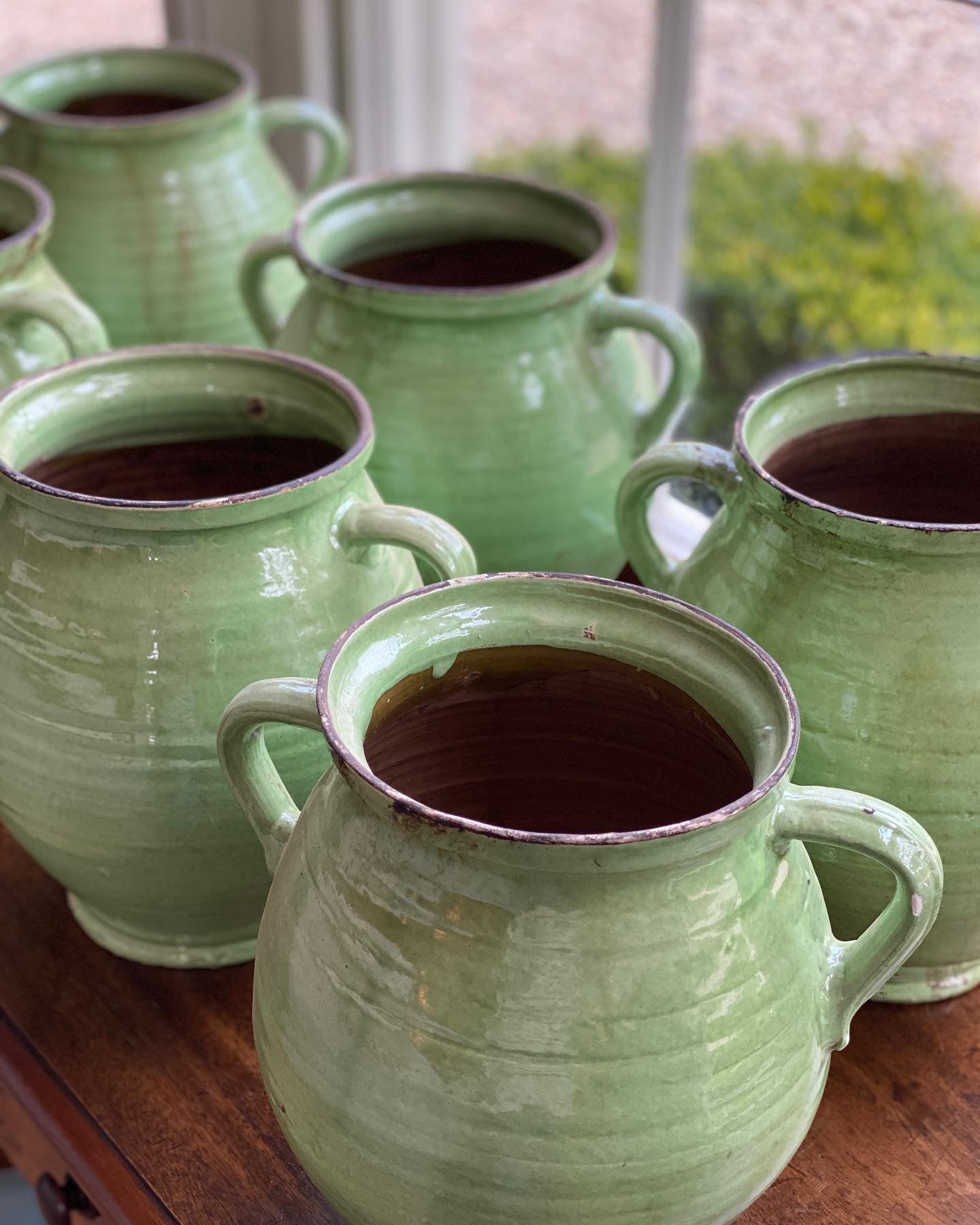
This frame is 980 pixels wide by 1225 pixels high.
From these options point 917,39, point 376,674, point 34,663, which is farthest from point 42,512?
point 917,39

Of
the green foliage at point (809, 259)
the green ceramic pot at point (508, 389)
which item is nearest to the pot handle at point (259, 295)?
the green ceramic pot at point (508, 389)

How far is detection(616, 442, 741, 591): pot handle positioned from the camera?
0.74m

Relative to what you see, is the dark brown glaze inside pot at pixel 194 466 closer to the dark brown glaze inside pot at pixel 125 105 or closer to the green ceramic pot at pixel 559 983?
the green ceramic pot at pixel 559 983

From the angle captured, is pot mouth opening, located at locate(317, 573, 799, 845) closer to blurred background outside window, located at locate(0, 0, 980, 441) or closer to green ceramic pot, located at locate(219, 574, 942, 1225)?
green ceramic pot, located at locate(219, 574, 942, 1225)

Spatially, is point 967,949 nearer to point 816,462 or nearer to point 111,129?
point 816,462

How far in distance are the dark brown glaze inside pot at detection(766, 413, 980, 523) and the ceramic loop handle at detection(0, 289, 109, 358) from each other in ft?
1.28

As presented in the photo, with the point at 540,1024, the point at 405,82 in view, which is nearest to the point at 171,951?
the point at 540,1024

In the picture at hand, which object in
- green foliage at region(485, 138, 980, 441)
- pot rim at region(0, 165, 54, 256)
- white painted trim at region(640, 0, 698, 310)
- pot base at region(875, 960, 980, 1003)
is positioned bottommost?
green foliage at region(485, 138, 980, 441)

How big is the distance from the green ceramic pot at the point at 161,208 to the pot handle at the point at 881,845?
2.10 feet

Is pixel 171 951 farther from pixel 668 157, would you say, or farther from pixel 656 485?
pixel 668 157

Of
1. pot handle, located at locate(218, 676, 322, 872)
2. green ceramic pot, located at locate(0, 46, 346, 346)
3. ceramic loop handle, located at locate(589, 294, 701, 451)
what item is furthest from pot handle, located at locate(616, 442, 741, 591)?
green ceramic pot, located at locate(0, 46, 346, 346)

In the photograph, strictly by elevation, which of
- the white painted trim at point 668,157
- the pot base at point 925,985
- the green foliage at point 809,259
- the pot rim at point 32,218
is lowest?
the green foliage at point 809,259

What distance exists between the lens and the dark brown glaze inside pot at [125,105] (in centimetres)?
123

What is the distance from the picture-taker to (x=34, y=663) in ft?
2.26
